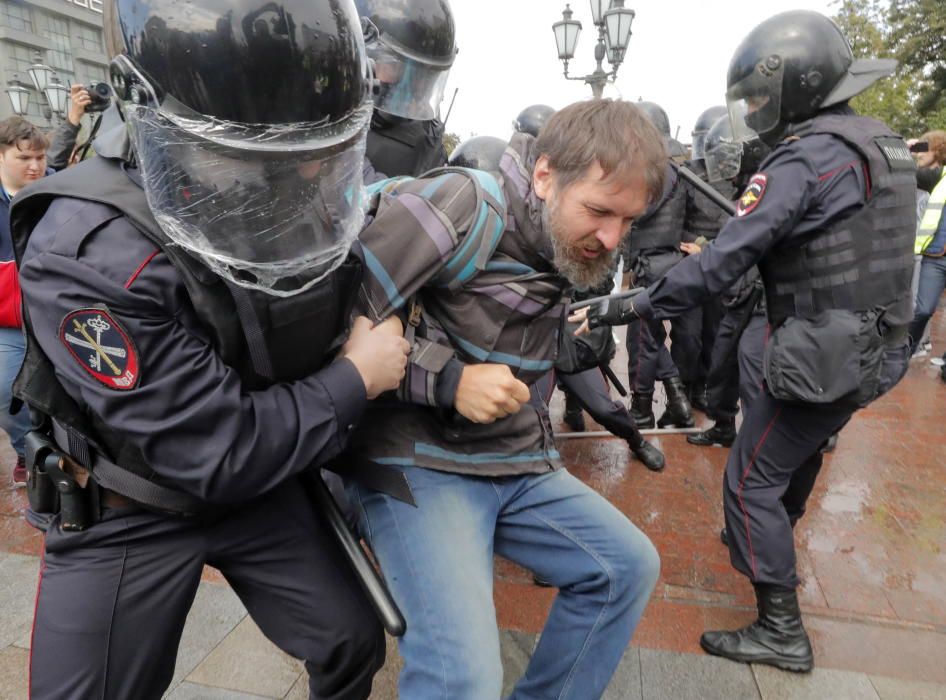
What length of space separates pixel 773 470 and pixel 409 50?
2163 mm

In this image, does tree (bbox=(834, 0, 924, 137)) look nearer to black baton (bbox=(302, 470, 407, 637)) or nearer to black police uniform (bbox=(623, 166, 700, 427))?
black police uniform (bbox=(623, 166, 700, 427))

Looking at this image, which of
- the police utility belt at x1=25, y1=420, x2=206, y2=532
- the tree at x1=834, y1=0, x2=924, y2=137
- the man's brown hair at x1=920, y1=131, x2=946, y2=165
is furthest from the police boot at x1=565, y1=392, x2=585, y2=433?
the tree at x1=834, y1=0, x2=924, y2=137

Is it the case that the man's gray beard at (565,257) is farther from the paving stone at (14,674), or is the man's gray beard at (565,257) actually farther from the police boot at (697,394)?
the police boot at (697,394)

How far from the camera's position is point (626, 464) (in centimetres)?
402

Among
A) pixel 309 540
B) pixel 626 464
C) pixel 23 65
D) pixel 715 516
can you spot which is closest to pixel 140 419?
pixel 309 540

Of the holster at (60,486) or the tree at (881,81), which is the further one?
the tree at (881,81)

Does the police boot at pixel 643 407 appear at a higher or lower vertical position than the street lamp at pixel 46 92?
lower

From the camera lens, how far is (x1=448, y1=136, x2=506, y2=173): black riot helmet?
362cm

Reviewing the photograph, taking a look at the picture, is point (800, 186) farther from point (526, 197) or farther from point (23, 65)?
point (23, 65)

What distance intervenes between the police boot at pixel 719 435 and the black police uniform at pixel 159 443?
324cm

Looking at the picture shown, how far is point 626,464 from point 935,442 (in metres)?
2.24

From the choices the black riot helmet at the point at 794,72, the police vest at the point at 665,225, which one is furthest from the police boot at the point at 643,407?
the black riot helmet at the point at 794,72

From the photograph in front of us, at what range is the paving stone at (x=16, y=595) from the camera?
2.44m

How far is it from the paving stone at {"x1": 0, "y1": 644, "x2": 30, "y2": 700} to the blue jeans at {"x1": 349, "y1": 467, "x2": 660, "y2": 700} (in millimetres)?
1414
